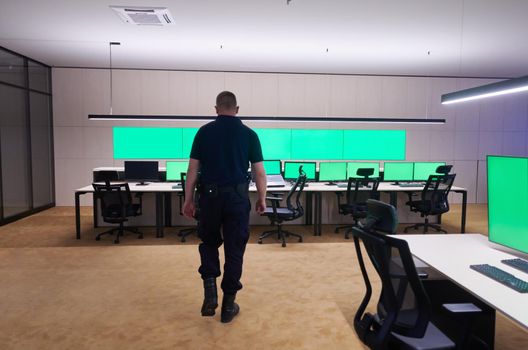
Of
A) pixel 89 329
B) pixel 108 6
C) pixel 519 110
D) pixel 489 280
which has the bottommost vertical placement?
Result: pixel 89 329

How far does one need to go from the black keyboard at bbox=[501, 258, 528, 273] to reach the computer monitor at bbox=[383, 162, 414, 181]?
4.29 meters

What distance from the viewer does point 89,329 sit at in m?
2.88

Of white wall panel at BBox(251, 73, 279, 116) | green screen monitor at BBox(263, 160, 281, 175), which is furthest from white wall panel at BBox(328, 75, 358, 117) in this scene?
green screen monitor at BBox(263, 160, 281, 175)

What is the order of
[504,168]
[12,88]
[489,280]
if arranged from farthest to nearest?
[12,88]
[504,168]
[489,280]

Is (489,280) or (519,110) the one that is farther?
(519,110)

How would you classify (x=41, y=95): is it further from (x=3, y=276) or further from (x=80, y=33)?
(x=3, y=276)

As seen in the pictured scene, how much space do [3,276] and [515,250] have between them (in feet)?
15.1

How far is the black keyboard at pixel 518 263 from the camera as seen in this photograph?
7.01 ft

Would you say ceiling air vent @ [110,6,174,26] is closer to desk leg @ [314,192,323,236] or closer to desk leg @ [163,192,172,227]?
desk leg @ [163,192,172,227]

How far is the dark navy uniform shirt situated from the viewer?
9.61ft

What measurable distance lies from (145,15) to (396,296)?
431cm

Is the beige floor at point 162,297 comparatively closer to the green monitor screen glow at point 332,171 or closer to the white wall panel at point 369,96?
the green monitor screen glow at point 332,171

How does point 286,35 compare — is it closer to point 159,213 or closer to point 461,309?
point 159,213

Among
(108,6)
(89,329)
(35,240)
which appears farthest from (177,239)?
(108,6)
